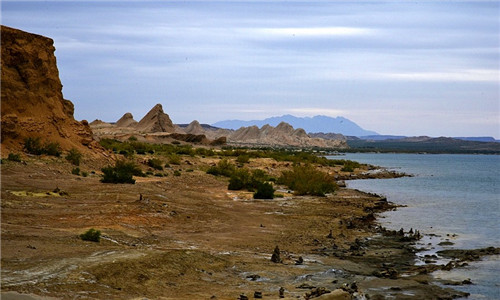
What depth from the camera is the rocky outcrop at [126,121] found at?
9790cm

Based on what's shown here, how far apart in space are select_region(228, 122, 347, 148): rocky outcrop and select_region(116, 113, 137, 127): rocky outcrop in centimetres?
6906

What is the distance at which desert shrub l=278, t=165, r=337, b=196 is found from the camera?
31.2 m

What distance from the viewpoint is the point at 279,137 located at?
6890 inches

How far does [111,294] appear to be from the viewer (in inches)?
387

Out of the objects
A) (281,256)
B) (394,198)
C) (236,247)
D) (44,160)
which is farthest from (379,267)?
(394,198)

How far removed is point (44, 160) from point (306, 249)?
52.0 ft

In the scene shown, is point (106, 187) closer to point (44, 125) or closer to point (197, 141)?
point (44, 125)

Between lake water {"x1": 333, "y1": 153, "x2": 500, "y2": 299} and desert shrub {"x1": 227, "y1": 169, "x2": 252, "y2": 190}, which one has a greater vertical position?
desert shrub {"x1": 227, "y1": 169, "x2": 252, "y2": 190}

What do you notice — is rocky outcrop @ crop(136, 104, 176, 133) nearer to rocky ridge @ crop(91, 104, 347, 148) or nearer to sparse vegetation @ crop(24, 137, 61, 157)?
rocky ridge @ crop(91, 104, 347, 148)

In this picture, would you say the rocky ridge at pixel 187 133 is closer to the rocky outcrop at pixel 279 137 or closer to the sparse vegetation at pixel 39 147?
the rocky outcrop at pixel 279 137

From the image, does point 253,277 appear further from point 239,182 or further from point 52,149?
point 52,149

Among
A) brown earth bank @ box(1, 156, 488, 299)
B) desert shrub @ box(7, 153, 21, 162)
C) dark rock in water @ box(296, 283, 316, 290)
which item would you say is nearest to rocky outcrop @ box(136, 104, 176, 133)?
desert shrub @ box(7, 153, 21, 162)

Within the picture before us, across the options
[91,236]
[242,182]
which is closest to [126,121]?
[242,182]

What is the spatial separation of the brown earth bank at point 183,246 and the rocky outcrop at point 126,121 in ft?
239
